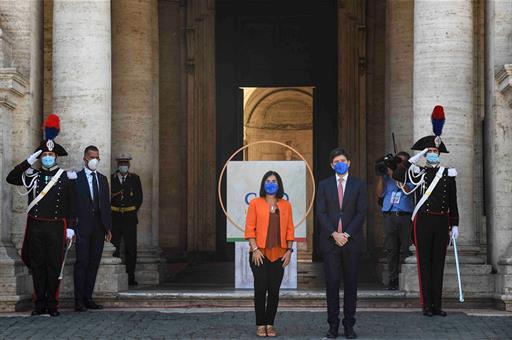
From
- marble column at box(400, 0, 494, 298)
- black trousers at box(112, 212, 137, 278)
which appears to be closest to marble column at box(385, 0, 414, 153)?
marble column at box(400, 0, 494, 298)

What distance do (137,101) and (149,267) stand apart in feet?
8.93

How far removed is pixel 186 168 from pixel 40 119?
7406 millimetres

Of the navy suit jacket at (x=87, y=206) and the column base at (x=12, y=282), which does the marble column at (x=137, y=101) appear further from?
the column base at (x=12, y=282)

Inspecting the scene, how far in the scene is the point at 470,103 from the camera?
16.2 m

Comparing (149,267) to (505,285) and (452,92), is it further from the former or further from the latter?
(505,285)

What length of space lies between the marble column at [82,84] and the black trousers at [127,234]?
1892mm

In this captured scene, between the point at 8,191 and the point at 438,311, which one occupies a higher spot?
the point at 8,191

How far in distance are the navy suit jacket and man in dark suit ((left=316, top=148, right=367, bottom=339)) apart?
3999mm

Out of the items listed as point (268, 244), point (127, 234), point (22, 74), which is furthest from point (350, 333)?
point (127, 234)

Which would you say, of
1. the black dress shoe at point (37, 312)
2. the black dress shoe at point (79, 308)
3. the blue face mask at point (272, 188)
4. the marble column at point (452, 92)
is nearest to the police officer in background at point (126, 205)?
the black dress shoe at point (79, 308)

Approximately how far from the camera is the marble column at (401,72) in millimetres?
19188

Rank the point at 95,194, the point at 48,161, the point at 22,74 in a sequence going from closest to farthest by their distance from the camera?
the point at 48,161
the point at 95,194
the point at 22,74

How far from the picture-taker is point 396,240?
1734cm

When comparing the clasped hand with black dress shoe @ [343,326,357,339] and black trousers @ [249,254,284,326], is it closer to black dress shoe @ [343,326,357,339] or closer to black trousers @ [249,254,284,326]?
black trousers @ [249,254,284,326]
